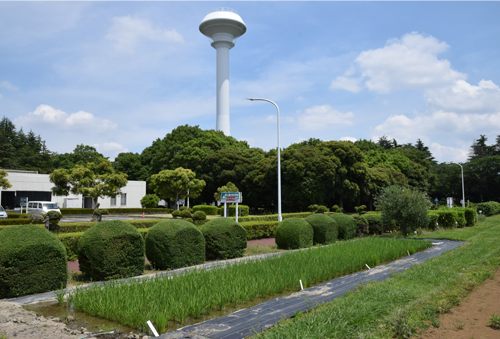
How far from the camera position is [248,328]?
15.7 feet

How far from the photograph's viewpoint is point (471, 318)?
574 cm

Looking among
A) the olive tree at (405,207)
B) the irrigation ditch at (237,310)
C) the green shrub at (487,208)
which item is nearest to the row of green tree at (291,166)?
the green shrub at (487,208)

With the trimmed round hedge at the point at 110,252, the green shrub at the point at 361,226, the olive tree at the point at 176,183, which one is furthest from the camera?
the olive tree at the point at 176,183

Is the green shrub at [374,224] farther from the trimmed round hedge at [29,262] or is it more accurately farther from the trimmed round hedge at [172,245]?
the trimmed round hedge at [29,262]

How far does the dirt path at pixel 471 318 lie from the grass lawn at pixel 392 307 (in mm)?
128

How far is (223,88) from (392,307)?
7159cm

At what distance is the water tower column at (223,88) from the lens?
2859 inches

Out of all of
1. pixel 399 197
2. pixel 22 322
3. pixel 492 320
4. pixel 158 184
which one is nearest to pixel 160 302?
pixel 22 322

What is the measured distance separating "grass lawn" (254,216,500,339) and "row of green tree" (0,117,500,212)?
68.5ft

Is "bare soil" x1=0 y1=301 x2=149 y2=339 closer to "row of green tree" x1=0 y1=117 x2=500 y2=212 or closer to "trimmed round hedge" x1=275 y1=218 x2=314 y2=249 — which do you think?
"trimmed round hedge" x1=275 y1=218 x2=314 y2=249

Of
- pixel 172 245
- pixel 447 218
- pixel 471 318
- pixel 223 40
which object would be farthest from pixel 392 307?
pixel 223 40

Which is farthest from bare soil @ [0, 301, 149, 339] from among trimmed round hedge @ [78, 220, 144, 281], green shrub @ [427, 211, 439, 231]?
green shrub @ [427, 211, 439, 231]

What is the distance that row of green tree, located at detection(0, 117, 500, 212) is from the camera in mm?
38031

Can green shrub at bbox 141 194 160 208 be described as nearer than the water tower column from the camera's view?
Yes
